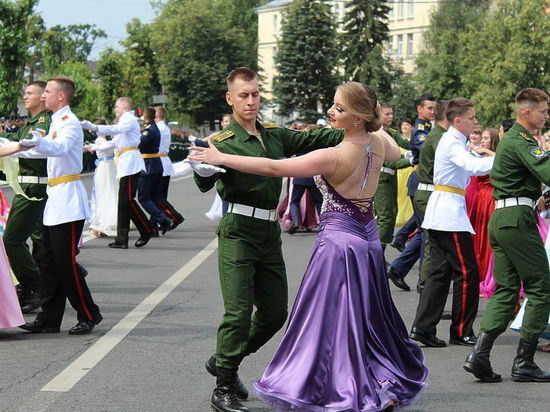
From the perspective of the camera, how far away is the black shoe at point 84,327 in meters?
8.88

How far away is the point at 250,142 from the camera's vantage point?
21.7ft

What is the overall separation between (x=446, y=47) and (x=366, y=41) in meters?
6.24

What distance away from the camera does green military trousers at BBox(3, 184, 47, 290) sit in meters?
9.67

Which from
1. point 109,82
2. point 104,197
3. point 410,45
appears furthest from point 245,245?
point 410,45

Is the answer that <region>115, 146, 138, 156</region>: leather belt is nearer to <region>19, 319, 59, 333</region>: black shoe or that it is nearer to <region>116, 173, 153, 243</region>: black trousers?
<region>116, 173, 153, 243</region>: black trousers

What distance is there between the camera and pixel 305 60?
83.0 meters

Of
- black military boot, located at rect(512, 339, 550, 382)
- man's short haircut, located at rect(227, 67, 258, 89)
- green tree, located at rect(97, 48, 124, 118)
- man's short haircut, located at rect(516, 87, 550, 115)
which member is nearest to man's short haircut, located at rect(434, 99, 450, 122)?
man's short haircut, located at rect(516, 87, 550, 115)

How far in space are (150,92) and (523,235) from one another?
318 feet

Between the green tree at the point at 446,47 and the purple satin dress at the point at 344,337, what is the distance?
75051mm

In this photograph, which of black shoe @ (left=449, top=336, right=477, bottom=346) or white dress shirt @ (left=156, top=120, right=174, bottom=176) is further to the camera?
white dress shirt @ (left=156, top=120, right=174, bottom=176)

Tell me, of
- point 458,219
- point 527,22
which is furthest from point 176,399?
point 527,22

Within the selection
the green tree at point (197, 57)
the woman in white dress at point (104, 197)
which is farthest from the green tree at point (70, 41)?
the woman in white dress at point (104, 197)

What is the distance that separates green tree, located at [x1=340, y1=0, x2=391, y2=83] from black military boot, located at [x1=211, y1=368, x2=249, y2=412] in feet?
253

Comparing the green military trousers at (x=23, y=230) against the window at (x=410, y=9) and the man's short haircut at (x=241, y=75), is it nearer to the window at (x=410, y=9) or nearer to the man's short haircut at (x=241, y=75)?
the man's short haircut at (x=241, y=75)
